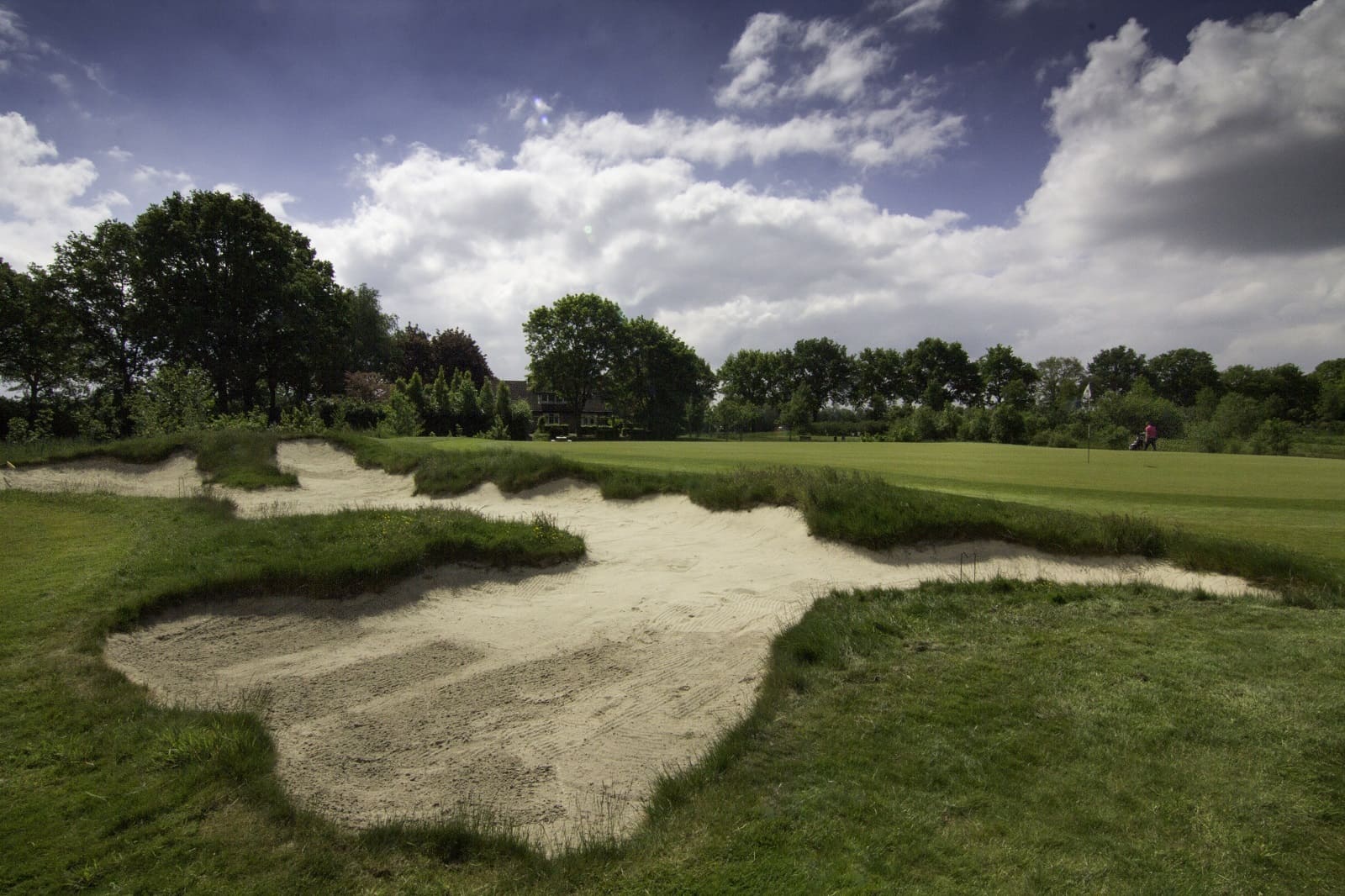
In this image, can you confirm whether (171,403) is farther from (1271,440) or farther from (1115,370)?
(1115,370)

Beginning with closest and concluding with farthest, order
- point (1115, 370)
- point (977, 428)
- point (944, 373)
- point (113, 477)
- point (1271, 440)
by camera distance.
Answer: point (113, 477), point (1271, 440), point (977, 428), point (944, 373), point (1115, 370)

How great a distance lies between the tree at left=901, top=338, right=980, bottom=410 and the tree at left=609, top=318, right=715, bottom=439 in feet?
115

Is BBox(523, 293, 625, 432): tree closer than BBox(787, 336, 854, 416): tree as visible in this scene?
Yes

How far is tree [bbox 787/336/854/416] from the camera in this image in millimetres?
85562

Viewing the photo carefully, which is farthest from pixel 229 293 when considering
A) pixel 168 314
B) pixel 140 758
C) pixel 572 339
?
pixel 140 758

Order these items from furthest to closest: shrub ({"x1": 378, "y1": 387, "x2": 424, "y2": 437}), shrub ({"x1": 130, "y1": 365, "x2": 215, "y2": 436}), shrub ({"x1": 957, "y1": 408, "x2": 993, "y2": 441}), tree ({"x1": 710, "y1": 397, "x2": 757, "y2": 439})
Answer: tree ({"x1": 710, "y1": 397, "x2": 757, "y2": 439}) < shrub ({"x1": 957, "y1": 408, "x2": 993, "y2": 441}) < shrub ({"x1": 378, "y1": 387, "x2": 424, "y2": 437}) < shrub ({"x1": 130, "y1": 365, "x2": 215, "y2": 436})

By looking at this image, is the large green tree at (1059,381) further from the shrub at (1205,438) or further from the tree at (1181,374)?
the shrub at (1205,438)

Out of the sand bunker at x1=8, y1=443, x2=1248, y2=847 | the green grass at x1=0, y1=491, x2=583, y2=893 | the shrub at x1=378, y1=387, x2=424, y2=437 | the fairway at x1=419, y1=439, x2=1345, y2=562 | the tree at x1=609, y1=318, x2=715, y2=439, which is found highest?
the tree at x1=609, y1=318, x2=715, y2=439

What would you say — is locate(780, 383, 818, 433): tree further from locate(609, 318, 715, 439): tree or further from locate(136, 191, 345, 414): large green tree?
locate(136, 191, 345, 414): large green tree

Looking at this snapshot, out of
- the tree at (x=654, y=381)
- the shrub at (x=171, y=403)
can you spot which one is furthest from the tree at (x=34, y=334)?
the tree at (x=654, y=381)

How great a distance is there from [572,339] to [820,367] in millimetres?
42610

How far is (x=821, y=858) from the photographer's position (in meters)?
2.72

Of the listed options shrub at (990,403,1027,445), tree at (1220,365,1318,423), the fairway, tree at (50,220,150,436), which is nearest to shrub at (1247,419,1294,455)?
shrub at (990,403,1027,445)

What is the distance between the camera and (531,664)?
227 inches
